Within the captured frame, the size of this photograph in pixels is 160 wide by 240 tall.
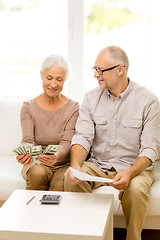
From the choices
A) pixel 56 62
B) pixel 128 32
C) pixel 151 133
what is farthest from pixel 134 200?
pixel 128 32

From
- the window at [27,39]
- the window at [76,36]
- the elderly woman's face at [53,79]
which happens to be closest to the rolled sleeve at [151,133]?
the elderly woman's face at [53,79]

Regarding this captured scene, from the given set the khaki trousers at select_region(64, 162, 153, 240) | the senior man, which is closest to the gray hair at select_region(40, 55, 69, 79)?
the senior man

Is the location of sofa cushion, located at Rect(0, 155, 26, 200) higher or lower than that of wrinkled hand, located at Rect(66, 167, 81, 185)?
lower

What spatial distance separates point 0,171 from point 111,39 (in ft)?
5.32

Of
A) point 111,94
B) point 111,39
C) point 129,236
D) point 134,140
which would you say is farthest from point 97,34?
point 129,236

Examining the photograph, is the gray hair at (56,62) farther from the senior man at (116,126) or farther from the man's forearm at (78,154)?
the man's forearm at (78,154)

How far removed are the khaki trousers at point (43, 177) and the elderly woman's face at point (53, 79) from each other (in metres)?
0.53

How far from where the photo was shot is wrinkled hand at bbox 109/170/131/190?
2521mm

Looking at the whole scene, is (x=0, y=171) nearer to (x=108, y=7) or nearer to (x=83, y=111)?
(x=83, y=111)

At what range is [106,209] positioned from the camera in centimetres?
218

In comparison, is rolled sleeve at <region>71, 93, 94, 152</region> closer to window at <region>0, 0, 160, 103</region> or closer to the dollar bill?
Result: the dollar bill

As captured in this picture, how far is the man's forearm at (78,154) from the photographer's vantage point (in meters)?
2.82

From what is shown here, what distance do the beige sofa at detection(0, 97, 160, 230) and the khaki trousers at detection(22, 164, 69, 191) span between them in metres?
0.11

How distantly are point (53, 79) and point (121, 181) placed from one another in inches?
36.3
